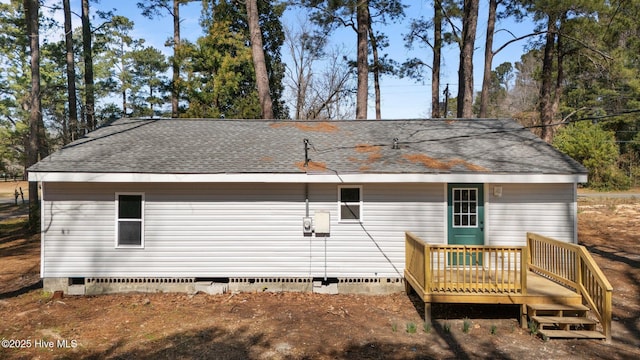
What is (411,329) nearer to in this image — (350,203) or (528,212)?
(350,203)

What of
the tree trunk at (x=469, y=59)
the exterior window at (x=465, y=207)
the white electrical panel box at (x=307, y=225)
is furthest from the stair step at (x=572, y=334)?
the tree trunk at (x=469, y=59)

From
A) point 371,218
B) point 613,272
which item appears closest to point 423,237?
point 371,218

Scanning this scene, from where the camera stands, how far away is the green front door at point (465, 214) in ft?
28.9

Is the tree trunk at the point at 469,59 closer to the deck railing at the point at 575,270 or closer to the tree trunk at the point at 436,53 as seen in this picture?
the tree trunk at the point at 436,53

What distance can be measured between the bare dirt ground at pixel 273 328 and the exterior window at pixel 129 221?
121 cm

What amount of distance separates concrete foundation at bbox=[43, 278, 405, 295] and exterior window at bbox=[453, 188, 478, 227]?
192 cm

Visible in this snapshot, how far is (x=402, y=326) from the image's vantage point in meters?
7.09

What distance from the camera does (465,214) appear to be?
8883mm

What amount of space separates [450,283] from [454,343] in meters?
1.06

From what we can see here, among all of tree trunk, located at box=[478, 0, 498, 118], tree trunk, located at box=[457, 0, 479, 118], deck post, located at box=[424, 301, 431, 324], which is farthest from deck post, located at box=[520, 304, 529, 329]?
tree trunk, located at box=[478, 0, 498, 118]

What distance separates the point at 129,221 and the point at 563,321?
8.68 m

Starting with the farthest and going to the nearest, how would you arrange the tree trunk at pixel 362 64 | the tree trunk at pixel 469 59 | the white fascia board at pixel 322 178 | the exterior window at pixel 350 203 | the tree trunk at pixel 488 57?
1. the tree trunk at pixel 488 57
2. the tree trunk at pixel 362 64
3. the tree trunk at pixel 469 59
4. the exterior window at pixel 350 203
5. the white fascia board at pixel 322 178

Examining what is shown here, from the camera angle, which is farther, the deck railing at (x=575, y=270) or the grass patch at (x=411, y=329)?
the grass patch at (x=411, y=329)

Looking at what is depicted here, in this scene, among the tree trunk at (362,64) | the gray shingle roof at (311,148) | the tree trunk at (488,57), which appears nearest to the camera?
the gray shingle roof at (311,148)
